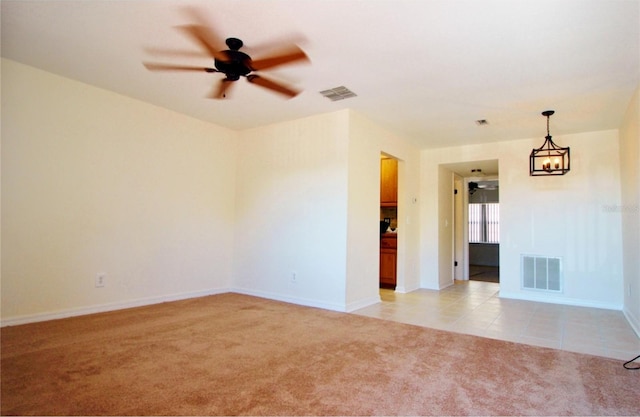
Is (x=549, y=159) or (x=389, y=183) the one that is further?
(x=389, y=183)

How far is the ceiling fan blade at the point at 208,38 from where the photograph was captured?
2539 mm

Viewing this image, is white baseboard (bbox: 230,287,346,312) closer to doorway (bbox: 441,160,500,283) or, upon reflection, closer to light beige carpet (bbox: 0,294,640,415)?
light beige carpet (bbox: 0,294,640,415)

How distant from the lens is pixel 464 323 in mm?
3674

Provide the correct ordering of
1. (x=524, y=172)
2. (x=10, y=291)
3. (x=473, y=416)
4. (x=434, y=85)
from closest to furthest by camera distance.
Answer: (x=473, y=416) < (x=10, y=291) < (x=434, y=85) < (x=524, y=172)

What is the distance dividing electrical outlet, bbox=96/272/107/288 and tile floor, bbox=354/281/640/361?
2804 millimetres

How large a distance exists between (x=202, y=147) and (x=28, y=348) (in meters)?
2.97

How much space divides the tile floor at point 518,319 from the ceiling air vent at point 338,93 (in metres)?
2.40

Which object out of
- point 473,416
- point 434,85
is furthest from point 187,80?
point 473,416

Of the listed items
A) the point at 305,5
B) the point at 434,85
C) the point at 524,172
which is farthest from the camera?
the point at 524,172

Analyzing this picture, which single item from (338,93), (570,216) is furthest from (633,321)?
(338,93)

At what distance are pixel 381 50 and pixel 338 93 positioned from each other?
0.96 meters

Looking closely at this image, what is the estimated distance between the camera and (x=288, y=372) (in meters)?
2.32

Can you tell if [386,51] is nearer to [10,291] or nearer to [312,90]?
[312,90]

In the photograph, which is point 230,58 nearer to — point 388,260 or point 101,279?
point 101,279
